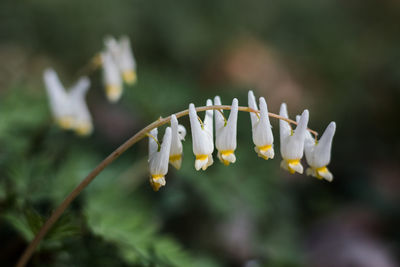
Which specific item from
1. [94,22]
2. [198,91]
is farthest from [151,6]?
[198,91]

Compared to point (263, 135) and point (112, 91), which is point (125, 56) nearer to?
point (112, 91)

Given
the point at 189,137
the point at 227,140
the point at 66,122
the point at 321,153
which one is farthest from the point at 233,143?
the point at 189,137

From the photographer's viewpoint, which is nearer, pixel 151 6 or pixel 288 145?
pixel 288 145

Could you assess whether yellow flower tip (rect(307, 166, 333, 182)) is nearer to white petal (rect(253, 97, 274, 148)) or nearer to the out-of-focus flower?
white petal (rect(253, 97, 274, 148))

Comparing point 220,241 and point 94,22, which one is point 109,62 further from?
point 94,22

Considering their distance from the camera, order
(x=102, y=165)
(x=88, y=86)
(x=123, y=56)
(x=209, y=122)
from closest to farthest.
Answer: (x=102, y=165), (x=209, y=122), (x=123, y=56), (x=88, y=86)

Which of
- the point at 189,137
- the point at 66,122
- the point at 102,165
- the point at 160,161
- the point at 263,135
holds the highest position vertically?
the point at 189,137

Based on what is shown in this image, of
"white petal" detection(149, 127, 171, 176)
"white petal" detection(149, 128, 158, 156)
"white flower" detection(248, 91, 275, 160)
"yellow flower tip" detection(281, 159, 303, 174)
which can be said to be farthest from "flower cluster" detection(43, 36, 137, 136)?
"yellow flower tip" detection(281, 159, 303, 174)

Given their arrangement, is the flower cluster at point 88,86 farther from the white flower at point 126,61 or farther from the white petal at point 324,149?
the white petal at point 324,149
